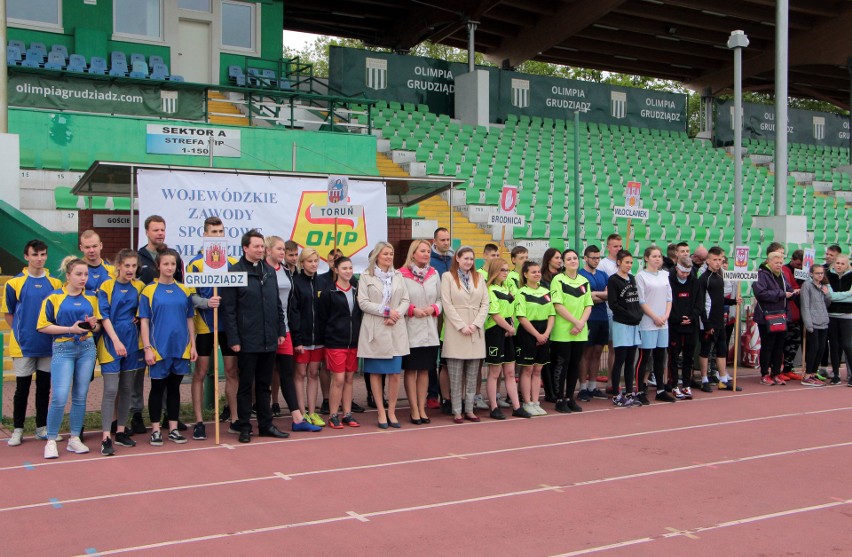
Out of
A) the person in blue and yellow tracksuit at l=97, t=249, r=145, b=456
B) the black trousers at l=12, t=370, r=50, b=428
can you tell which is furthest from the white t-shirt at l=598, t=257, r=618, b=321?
the black trousers at l=12, t=370, r=50, b=428

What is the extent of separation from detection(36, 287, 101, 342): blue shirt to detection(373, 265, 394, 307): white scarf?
2946 millimetres

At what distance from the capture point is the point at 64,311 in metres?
8.18

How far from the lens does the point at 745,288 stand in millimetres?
19547

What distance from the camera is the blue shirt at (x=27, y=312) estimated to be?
8.44m

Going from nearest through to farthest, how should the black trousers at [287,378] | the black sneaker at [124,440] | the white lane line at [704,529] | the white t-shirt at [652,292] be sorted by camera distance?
1. the white lane line at [704,529]
2. the black sneaker at [124,440]
3. the black trousers at [287,378]
4. the white t-shirt at [652,292]

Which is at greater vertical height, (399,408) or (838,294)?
Result: (838,294)

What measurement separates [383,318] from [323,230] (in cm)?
358

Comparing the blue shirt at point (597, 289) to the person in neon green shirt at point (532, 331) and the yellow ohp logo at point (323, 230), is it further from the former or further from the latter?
the yellow ohp logo at point (323, 230)

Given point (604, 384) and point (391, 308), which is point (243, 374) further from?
point (604, 384)

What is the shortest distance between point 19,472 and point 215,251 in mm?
2567

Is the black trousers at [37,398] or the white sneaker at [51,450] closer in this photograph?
the white sneaker at [51,450]

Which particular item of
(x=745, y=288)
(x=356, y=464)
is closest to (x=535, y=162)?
(x=745, y=288)

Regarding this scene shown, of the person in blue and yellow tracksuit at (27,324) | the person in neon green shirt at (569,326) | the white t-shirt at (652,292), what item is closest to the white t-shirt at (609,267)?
the white t-shirt at (652,292)

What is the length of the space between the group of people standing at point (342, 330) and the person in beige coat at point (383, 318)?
0.02 meters
